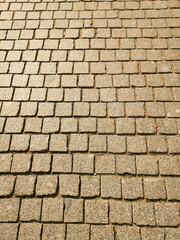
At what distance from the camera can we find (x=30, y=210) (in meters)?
2.25

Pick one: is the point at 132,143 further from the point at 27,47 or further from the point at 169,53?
the point at 27,47

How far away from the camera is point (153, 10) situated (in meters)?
3.82

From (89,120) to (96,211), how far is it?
1166 millimetres

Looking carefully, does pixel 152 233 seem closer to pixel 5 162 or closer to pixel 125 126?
pixel 125 126

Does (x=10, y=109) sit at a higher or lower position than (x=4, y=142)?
higher

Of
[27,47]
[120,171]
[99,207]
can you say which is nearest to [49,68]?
[27,47]

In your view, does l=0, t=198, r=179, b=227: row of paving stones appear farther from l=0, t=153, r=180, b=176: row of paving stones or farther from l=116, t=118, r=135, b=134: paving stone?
l=116, t=118, r=135, b=134: paving stone

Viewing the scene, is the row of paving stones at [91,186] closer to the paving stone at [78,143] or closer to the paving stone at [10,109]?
the paving stone at [78,143]

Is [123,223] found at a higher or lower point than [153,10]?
lower

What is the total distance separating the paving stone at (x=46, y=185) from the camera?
7.68ft

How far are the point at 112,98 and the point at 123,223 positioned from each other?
5.40ft

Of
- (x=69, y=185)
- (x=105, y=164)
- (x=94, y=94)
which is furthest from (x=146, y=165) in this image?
(x=94, y=94)

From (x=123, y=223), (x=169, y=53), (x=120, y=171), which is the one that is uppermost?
(x=169, y=53)

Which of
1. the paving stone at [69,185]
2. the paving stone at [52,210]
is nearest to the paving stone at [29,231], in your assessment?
the paving stone at [52,210]
